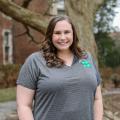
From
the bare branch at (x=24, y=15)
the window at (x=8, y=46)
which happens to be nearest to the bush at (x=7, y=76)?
the window at (x=8, y=46)

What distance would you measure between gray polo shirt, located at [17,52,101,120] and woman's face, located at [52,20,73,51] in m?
0.16

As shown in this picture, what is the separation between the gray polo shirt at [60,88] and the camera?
11.9 feet

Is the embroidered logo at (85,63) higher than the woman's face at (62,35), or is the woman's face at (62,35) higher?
the woman's face at (62,35)

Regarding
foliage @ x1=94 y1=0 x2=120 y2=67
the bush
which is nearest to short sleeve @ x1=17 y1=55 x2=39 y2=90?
the bush

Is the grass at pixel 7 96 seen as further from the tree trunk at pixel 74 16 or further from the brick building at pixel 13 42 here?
the tree trunk at pixel 74 16

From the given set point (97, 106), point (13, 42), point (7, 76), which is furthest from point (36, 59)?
point (13, 42)

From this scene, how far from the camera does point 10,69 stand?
29.7m

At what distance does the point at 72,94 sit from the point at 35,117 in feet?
1.21

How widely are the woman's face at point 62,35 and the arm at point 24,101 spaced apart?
1.37 feet

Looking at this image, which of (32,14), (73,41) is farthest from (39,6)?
(73,41)

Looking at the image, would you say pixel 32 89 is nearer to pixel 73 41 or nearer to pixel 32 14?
pixel 73 41

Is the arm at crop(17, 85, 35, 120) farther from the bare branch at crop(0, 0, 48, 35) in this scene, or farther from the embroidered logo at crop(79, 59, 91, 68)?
the bare branch at crop(0, 0, 48, 35)

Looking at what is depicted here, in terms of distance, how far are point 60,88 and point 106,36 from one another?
4093cm

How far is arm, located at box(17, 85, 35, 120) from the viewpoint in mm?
3744
